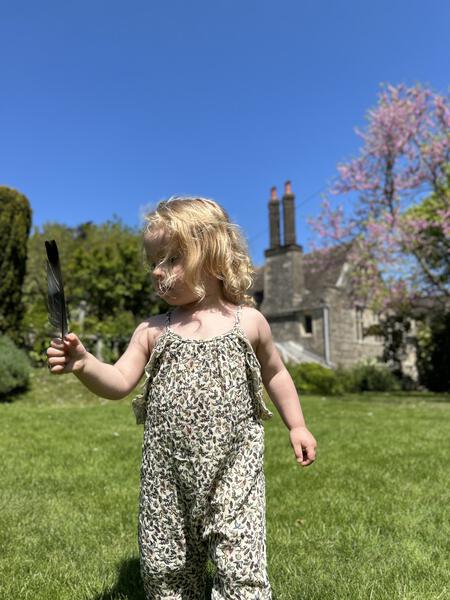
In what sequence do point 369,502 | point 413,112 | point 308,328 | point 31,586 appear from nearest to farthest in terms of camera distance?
point 31,586 < point 369,502 < point 413,112 < point 308,328

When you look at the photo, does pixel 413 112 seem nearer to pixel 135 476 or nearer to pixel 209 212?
pixel 135 476

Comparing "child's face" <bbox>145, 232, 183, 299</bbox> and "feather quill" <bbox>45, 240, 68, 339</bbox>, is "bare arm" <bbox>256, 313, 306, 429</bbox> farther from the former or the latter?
"feather quill" <bbox>45, 240, 68, 339</bbox>

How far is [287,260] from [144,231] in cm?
2984

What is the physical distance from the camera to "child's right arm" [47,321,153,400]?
80.4 inches

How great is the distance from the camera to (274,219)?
1283 inches

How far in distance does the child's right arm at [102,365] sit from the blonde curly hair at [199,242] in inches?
13.3

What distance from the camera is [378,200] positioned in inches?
723

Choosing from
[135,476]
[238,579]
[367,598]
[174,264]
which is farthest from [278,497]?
[174,264]

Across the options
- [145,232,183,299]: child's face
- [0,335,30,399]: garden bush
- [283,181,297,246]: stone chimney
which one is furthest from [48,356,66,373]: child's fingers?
[283,181,297,246]: stone chimney

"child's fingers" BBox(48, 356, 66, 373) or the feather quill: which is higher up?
the feather quill

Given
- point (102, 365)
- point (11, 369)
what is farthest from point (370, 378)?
point (102, 365)

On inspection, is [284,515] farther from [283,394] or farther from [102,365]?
[102,365]

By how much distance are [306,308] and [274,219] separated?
5710mm

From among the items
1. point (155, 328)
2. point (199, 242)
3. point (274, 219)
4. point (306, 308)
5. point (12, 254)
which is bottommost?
point (155, 328)
